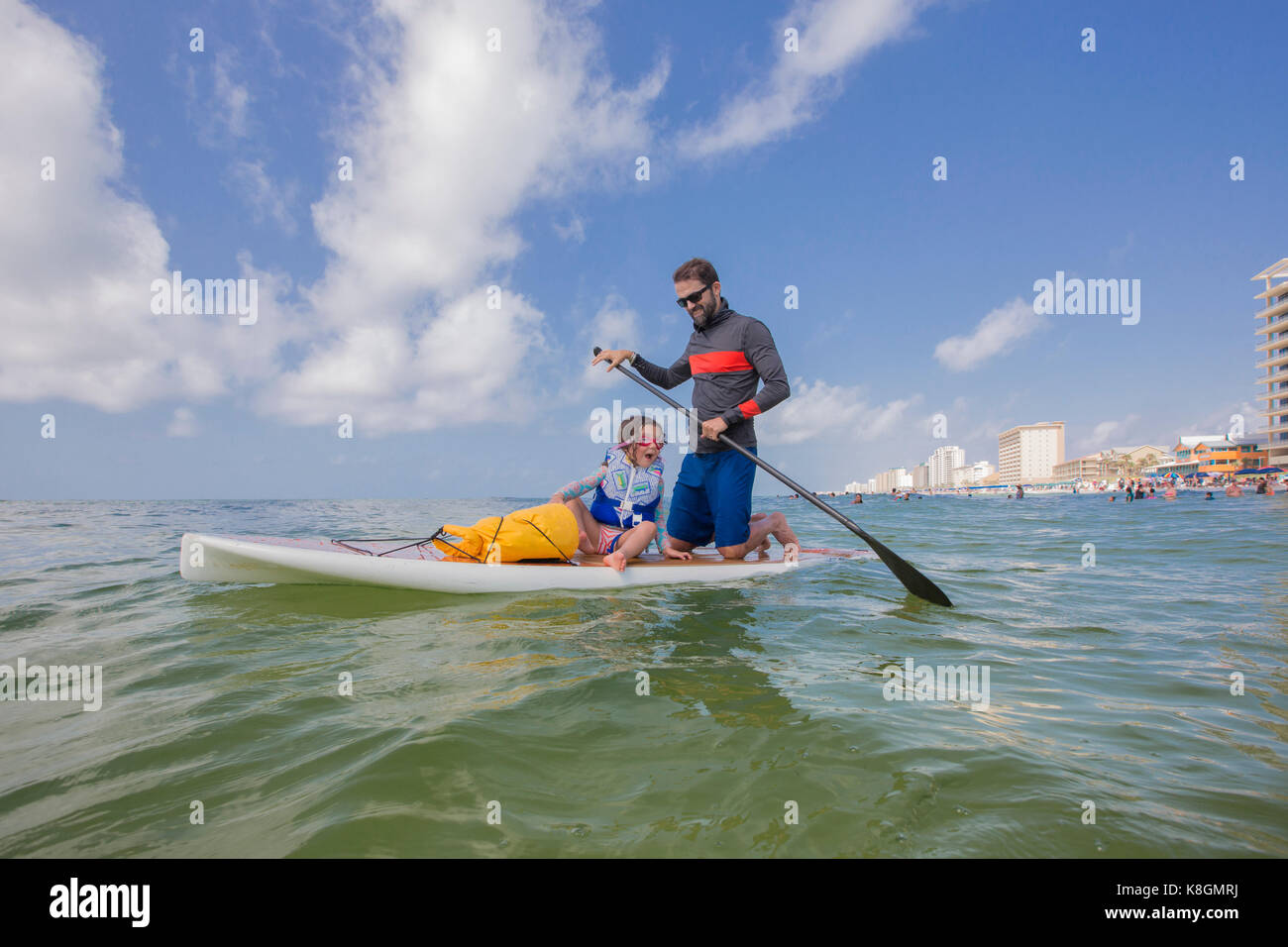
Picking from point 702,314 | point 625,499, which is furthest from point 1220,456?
point 625,499

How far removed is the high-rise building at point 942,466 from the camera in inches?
5846

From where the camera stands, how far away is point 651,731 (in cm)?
246

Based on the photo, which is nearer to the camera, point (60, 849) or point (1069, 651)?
point (60, 849)

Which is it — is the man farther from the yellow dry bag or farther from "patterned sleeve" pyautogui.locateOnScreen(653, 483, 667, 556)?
the yellow dry bag

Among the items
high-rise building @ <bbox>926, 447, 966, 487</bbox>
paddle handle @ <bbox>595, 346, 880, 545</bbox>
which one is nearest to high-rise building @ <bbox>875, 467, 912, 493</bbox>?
high-rise building @ <bbox>926, 447, 966, 487</bbox>

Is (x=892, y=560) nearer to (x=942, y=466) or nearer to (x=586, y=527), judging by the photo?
(x=586, y=527)

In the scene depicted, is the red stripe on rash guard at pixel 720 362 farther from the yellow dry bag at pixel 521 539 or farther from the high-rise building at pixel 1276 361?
the high-rise building at pixel 1276 361

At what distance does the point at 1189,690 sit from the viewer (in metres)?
3.00

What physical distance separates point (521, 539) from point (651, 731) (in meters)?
3.28

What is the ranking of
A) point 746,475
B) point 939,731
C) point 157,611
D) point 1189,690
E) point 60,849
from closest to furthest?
point 60,849 → point 939,731 → point 1189,690 → point 157,611 → point 746,475
